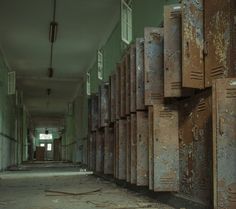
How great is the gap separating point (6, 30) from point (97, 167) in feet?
14.5

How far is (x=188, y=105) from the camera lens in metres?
3.87

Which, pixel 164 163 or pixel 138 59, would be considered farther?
pixel 138 59

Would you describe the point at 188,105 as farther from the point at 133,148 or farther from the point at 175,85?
the point at 133,148

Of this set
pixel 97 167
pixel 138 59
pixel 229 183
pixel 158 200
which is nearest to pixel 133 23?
pixel 138 59

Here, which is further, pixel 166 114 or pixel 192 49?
pixel 166 114

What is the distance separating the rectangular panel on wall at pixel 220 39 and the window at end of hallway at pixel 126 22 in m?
4.07

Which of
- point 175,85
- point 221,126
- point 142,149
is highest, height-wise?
point 175,85

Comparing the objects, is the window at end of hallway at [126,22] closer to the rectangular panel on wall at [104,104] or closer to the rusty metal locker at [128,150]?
the rectangular panel on wall at [104,104]

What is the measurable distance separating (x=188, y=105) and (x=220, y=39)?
82cm

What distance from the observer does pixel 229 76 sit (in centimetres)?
312

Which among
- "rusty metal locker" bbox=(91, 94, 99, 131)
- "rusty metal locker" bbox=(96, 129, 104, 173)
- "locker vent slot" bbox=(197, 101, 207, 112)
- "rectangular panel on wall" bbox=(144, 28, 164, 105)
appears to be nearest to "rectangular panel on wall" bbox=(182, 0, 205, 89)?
"locker vent slot" bbox=(197, 101, 207, 112)

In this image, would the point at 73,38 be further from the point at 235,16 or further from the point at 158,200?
the point at 235,16

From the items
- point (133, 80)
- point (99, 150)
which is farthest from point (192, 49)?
point (99, 150)

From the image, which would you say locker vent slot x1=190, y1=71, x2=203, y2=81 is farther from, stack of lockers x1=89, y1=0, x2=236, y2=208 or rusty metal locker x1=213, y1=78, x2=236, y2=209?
rusty metal locker x1=213, y1=78, x2=236, y2=209
